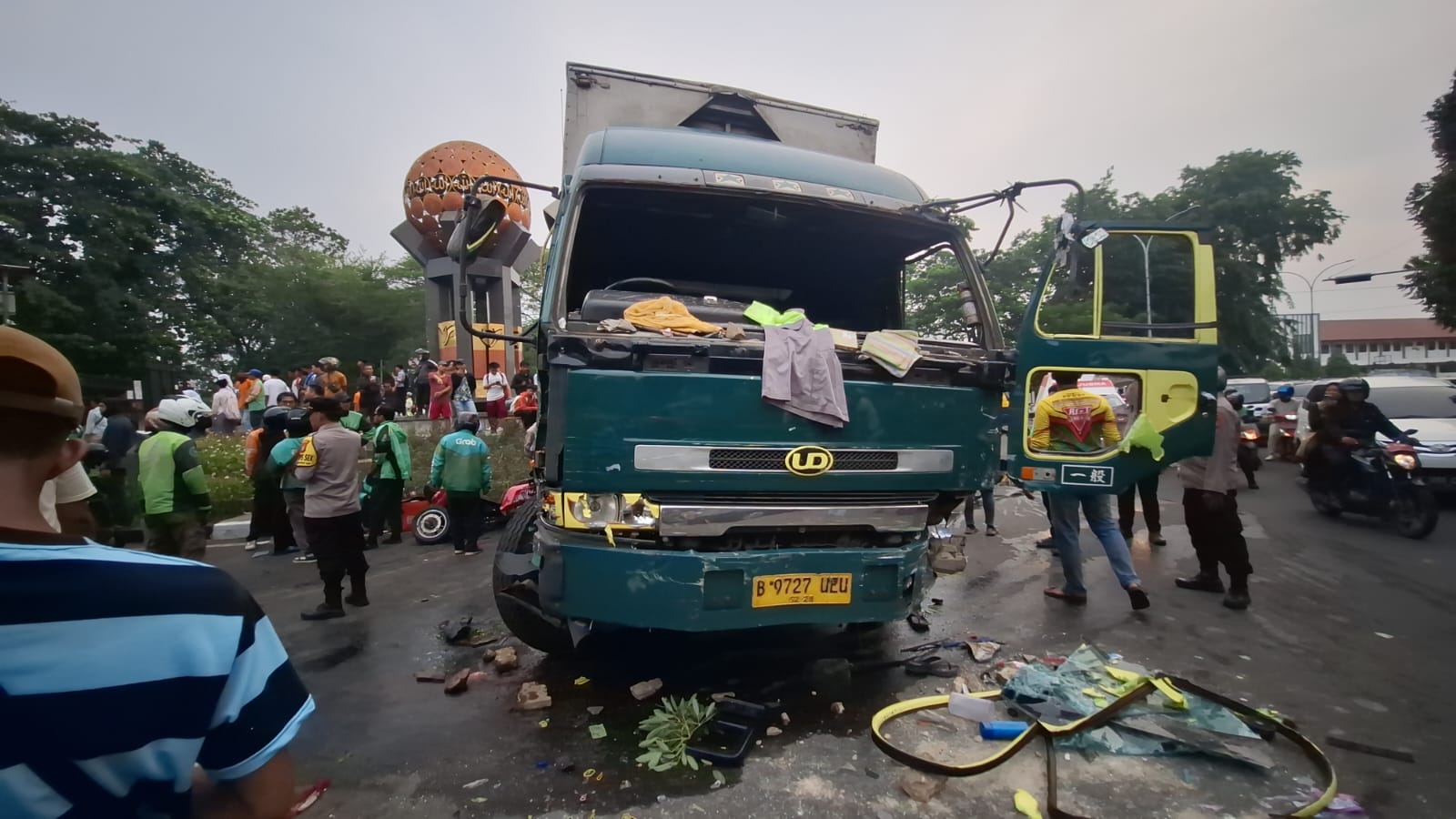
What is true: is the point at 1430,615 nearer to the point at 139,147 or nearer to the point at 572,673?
the point at 572,673

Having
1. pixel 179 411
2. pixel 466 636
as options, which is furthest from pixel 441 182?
pixel 466 636

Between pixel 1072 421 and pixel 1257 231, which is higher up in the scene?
pixel 1257 231

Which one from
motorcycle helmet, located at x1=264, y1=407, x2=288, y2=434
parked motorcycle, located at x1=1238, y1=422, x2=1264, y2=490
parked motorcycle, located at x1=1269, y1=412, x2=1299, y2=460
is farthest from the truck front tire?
parked motorcycle, located at x1=1269, y1=412, x2=1299, y2=460

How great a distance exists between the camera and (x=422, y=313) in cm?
3022

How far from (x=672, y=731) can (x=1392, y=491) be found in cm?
853

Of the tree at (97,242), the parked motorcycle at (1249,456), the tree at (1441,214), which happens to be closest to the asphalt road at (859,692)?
the parked motorcycle at (1249,456)

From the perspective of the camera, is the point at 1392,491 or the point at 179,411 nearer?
the point at 179,411

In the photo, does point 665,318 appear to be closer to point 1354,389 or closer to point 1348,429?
point 1354,389

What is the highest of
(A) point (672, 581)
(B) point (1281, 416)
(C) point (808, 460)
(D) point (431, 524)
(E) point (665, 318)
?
(E) point (665, 318)

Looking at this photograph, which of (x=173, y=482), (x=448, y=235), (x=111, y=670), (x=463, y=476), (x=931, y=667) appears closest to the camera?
(x=111, y=670)

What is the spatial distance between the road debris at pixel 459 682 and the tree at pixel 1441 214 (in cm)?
1699

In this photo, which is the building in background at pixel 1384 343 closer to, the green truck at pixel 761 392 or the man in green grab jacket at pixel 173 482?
the green truck at pixel 761 392

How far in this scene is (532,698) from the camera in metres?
3.77

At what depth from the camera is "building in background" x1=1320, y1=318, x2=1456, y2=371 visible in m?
54.6
